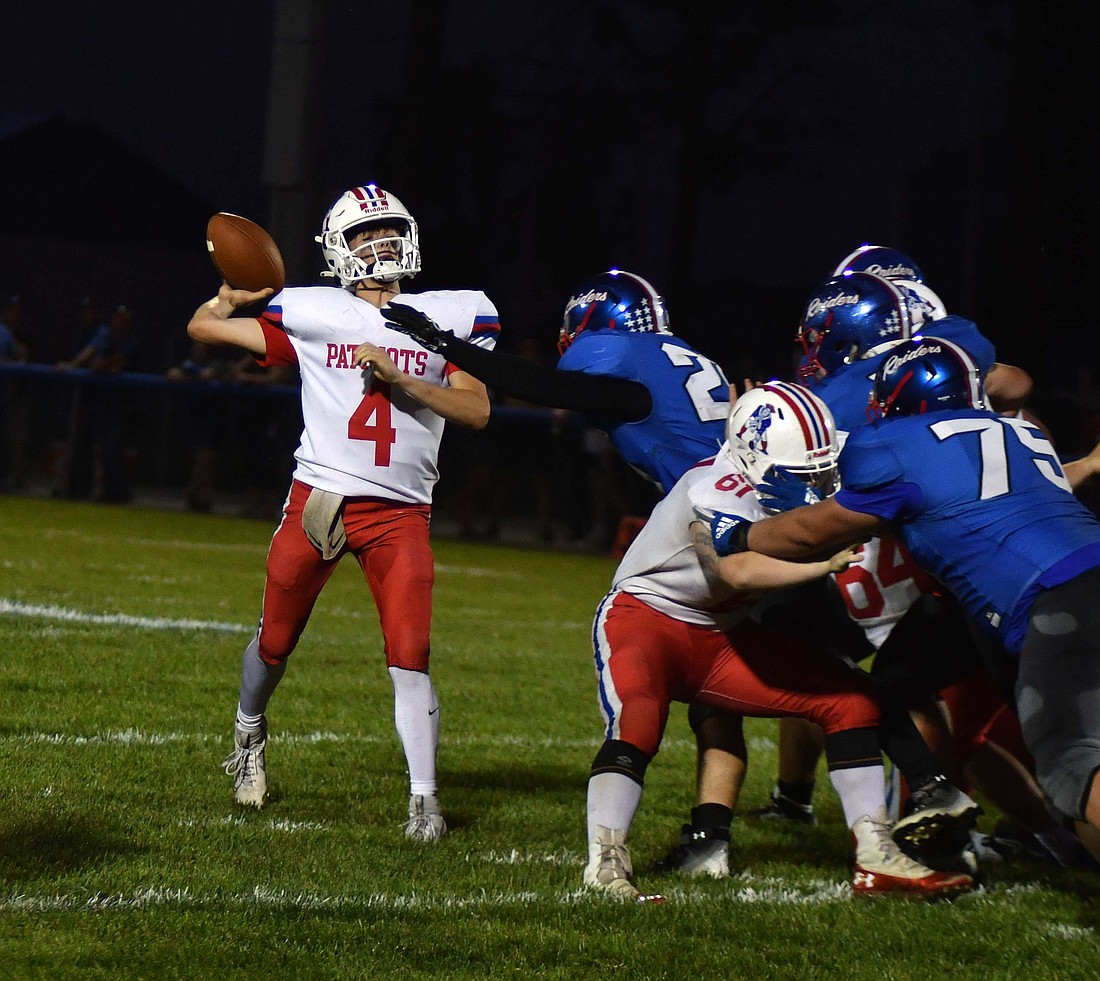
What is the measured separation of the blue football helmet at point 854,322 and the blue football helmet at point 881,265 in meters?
0.23

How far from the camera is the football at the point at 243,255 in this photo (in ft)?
16.6

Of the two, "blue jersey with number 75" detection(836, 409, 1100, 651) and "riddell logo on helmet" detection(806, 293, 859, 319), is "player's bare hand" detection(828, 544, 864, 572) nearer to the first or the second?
"blue jersey with number 75" detection(836, 409, 1100, 651)

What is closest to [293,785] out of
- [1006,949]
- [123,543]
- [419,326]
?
[419,326]

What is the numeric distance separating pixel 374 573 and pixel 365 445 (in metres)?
0.37

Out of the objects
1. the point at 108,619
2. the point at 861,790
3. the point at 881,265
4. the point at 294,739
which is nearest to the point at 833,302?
the point at 881,265

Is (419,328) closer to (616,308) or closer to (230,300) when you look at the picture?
(616,308)

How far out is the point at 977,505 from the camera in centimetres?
379

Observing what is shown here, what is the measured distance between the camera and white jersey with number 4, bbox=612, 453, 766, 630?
4242 millimetres

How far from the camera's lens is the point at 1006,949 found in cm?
381

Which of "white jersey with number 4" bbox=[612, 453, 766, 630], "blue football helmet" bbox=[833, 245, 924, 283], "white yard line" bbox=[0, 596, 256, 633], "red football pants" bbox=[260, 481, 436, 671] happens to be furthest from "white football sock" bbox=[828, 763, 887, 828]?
"white yard line" bbox=[0, 596, 256, 633]

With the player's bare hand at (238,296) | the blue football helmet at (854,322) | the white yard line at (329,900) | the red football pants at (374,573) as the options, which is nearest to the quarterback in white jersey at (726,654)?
the white yard line at (329,900)

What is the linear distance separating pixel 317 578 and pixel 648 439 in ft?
3.41

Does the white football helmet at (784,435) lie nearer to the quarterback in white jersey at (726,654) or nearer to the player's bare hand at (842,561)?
the quarterback in white jersey at (726,654)

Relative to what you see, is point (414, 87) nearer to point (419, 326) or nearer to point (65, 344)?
point (65, 344)
